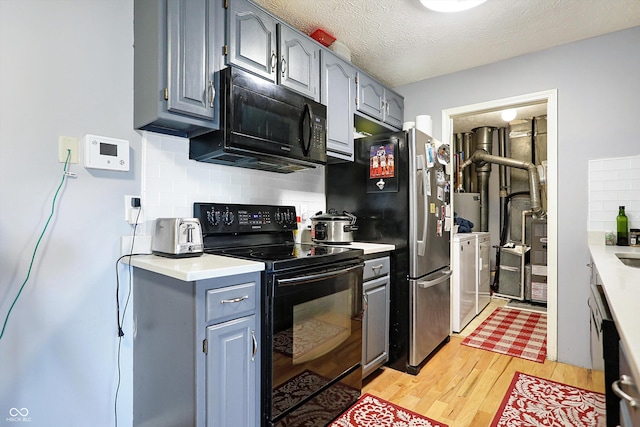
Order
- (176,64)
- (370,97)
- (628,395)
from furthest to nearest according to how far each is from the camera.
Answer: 1. (370,97)
2. (176,64)
3. (628,395)

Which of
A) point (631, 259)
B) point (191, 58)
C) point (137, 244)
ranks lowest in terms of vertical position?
point (631, 259)

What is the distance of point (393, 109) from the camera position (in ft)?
10.1

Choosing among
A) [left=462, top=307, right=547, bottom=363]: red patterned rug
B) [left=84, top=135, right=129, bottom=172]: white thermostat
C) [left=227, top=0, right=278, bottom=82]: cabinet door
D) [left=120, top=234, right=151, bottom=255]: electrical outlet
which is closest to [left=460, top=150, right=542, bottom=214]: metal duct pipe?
[left=462, top=307, right=547, bottom=363]: red patterned rug

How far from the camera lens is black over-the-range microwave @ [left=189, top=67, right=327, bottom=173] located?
1.65m

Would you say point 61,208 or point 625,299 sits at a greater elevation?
point 61,208

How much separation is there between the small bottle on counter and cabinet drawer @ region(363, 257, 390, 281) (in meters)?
1.60

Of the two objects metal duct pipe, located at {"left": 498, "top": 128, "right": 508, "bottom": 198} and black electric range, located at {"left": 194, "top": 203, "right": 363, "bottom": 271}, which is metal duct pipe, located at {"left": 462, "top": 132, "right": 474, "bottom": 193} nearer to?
metal duct pipe, located at {"left": 498, "top": 128, "right": 508, "bottom": 198}

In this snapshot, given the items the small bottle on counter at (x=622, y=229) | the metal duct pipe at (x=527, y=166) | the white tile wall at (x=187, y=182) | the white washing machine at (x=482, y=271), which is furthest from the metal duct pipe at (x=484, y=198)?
the white tile wall at (x=187, y=182)

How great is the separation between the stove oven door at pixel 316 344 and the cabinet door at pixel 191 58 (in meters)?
0.91

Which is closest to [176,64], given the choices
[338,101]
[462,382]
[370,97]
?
[338,101]

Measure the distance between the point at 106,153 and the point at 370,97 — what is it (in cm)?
196

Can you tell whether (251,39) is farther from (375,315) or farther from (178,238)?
(375,315)

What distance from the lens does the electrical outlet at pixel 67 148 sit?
1437 millimetres

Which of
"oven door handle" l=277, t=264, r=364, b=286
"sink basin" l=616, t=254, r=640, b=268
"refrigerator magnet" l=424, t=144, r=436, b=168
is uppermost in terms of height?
"refrigerator magnet" l=424, t=144, r=436, b=168
